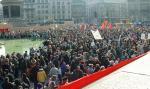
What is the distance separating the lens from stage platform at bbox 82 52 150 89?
8.81 metres

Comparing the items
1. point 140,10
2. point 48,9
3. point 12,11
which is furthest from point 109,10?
point 12,11

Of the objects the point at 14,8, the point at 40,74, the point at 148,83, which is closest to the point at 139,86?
the point at 148,83

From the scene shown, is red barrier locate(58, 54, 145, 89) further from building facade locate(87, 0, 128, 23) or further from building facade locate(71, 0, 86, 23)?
building facade locate(71, 0, 86, 23)

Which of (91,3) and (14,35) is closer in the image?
(14,35)

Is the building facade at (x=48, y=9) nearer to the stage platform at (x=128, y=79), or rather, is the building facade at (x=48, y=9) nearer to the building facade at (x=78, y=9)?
the building facade at (x=78, y=9)

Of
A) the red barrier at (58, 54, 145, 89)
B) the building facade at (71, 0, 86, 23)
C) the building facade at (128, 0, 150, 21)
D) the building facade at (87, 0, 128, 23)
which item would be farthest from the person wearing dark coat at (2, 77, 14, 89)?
the building facade at (71, 0, 86, 23)

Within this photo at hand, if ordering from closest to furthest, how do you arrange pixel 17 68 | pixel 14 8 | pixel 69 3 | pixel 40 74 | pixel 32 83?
pixel 40 74 → pixel 32 83 → pixel 17 68 → pixel 14 8 → pixel 69 3

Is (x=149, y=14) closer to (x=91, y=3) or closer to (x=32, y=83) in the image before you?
(x=91, y=3)

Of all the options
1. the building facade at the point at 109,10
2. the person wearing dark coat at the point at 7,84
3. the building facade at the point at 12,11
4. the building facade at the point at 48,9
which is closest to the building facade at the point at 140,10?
the building facade at the point at 109,10

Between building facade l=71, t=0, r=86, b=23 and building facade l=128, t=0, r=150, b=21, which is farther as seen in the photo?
building facade l=71, t=0, r=86, b=23

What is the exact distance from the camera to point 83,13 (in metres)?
152

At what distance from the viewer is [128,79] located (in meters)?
9.56

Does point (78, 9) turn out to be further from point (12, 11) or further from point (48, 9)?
point (12, 11)

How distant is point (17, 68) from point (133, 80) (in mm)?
8915
